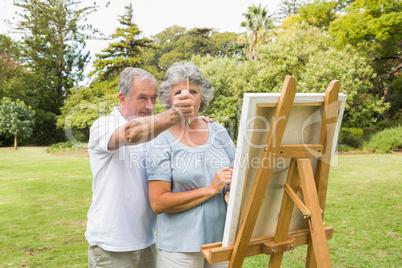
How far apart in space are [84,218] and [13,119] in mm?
19058

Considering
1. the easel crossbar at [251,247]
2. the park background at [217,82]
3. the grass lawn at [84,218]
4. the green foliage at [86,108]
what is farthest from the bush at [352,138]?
the easel crossbar at [251,247]

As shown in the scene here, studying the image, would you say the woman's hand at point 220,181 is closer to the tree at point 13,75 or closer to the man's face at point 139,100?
the man's face at point 139,100

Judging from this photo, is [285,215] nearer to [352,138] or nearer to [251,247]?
[251,247]

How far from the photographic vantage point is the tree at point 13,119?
72.7ft

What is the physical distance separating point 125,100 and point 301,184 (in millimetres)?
1218

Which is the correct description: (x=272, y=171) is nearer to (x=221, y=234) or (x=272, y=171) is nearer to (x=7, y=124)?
(x=221, y=234)

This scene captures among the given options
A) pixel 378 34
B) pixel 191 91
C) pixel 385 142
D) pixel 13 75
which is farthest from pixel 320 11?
pixel 13 75

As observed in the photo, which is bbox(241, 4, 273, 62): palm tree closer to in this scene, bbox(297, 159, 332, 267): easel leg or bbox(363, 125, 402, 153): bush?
bbox(363, 125, 402, 153): bush

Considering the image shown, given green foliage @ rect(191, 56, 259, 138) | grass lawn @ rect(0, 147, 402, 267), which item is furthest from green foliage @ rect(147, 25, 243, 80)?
grass lawn @ rect(0, 147, 402, 267)

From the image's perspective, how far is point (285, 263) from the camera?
4.25 metres

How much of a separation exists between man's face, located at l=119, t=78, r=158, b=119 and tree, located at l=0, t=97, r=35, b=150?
77.1 ft

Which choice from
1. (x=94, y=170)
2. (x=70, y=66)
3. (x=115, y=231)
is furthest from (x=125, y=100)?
(x=70, y=66)

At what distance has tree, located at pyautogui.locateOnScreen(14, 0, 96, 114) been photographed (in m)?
29.9

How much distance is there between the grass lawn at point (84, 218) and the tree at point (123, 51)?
1752cm
